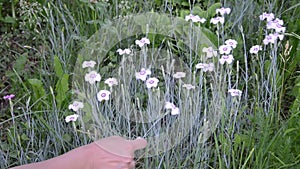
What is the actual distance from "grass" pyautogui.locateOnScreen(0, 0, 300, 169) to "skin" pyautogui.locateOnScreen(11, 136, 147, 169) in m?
0.28

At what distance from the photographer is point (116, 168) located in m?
1.57

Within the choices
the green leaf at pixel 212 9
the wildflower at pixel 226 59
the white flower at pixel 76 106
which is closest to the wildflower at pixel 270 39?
the wildflower at pixel 226 59

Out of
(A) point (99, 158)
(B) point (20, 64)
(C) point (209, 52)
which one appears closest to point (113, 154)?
(A) point (99, 158)

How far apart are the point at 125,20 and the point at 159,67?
13.5 inches

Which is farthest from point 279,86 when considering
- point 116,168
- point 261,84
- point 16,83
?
point 16,83

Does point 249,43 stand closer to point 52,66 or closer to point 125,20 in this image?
point 125,20

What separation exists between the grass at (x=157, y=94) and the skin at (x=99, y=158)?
280 millimetres

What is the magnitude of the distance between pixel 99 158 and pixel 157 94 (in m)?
0.46

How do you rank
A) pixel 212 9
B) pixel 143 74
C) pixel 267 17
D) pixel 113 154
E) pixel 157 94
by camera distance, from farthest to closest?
pixel 212 9 < pixel 267 17 < pixel 143 74 < pixel 157 94 < pixel 113 154

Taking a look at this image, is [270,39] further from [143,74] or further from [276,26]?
[143,74]

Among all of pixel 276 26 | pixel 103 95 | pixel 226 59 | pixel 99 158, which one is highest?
pixel 276 26

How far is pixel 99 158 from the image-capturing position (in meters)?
1.61

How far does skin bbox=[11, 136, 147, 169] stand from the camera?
1.58 m

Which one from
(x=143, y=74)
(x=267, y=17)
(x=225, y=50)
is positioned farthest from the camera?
(x=267, y=17)
